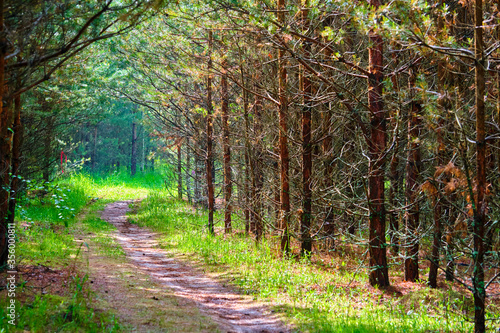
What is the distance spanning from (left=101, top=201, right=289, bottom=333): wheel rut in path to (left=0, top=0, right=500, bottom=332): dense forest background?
5.51 feet

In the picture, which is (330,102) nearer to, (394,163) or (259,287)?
(394,163)

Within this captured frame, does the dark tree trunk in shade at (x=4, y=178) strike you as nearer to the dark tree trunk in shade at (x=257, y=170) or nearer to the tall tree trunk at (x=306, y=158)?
the dark tree trunk in shade at (x=257, y=170)

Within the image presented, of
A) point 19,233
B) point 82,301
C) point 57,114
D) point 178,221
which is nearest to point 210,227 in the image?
point 178,221

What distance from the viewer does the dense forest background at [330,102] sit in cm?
418

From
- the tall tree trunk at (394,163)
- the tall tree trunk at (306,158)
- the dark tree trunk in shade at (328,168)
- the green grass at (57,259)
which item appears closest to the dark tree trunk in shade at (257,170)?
the tall tree trunk at (306,158)

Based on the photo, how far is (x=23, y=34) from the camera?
3.85 meters

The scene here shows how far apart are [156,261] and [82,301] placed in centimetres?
439

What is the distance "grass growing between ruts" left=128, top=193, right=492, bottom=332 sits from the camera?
4.95m

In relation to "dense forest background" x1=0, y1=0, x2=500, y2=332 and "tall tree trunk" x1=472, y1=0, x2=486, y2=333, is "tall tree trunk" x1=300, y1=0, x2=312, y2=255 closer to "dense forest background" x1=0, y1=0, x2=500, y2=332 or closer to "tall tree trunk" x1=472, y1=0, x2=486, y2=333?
"dense forest background" x1=0, y1=0, x2=500, y2=332

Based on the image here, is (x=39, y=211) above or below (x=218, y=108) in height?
below

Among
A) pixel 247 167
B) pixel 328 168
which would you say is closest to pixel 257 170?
pixel 247 167

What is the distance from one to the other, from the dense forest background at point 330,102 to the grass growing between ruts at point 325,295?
2.05 ft

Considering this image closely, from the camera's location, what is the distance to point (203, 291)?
6867mm

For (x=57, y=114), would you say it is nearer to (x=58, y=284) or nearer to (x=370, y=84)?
(x=58, y=284)
